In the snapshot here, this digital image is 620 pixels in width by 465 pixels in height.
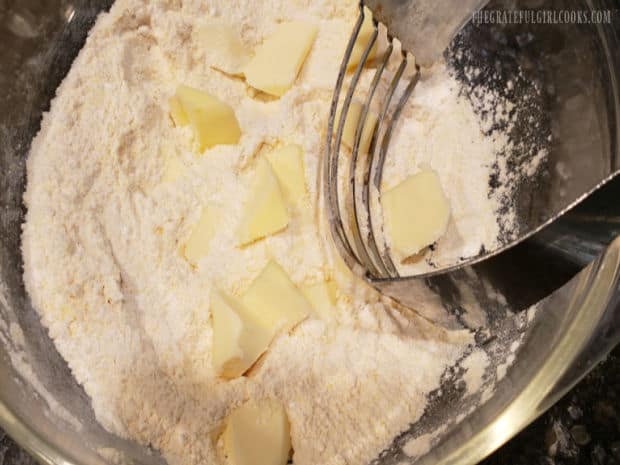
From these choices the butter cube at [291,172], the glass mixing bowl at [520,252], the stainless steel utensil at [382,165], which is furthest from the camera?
the butter cube at [291,172]

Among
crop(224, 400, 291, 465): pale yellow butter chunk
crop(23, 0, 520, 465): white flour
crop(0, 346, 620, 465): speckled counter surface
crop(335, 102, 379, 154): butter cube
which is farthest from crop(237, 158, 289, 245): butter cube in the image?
crop(0, 346, 620, 465): speckled counter surface

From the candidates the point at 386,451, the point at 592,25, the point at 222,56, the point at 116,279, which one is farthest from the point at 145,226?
the point at 592,25

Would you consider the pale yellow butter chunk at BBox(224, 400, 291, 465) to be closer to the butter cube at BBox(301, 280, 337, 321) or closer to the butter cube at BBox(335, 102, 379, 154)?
the butter cube at BBox(301, 280, 337, 321)

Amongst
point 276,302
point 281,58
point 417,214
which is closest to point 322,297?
point 276,302

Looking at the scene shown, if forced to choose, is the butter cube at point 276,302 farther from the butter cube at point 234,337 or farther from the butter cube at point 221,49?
the butter cube at point 221,49

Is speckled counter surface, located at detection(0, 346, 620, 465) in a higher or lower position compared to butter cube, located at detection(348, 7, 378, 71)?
lower

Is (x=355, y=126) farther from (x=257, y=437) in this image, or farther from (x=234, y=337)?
(x=257, y=437)

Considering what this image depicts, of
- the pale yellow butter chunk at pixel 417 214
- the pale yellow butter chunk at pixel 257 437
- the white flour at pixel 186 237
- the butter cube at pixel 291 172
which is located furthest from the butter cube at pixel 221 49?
the pale yellow butter chunk at pixel 257 437
